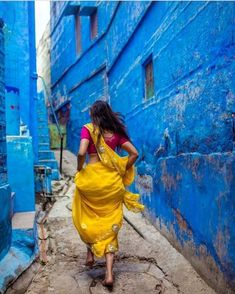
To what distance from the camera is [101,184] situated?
117 inches

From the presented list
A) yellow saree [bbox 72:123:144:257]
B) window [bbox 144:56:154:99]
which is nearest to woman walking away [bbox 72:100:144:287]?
yellow saree [bbox 72:123:144:257]

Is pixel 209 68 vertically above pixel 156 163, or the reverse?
pixel 209 68

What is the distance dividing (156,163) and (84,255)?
1456 mm

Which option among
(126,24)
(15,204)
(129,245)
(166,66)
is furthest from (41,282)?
(126,24)

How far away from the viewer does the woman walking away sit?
2971mm

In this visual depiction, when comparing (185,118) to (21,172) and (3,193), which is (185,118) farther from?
(21,172)

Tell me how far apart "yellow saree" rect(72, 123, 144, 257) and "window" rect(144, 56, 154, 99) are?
6.79 ft

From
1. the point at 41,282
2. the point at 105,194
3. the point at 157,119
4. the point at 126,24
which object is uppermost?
the point at 126,24

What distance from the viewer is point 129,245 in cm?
398

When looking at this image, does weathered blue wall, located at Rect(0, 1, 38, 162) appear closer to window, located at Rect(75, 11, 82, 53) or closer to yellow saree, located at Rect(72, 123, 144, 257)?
yellow saree, located at Rect(72, 123, 144, 257)

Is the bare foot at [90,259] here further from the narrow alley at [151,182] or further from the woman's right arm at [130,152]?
the woman's right arm at [130,152]

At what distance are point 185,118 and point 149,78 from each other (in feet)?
5.92

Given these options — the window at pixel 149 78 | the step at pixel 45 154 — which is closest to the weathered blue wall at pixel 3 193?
the window at pixel 149 78

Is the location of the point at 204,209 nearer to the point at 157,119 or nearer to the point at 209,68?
the point at 209,68
